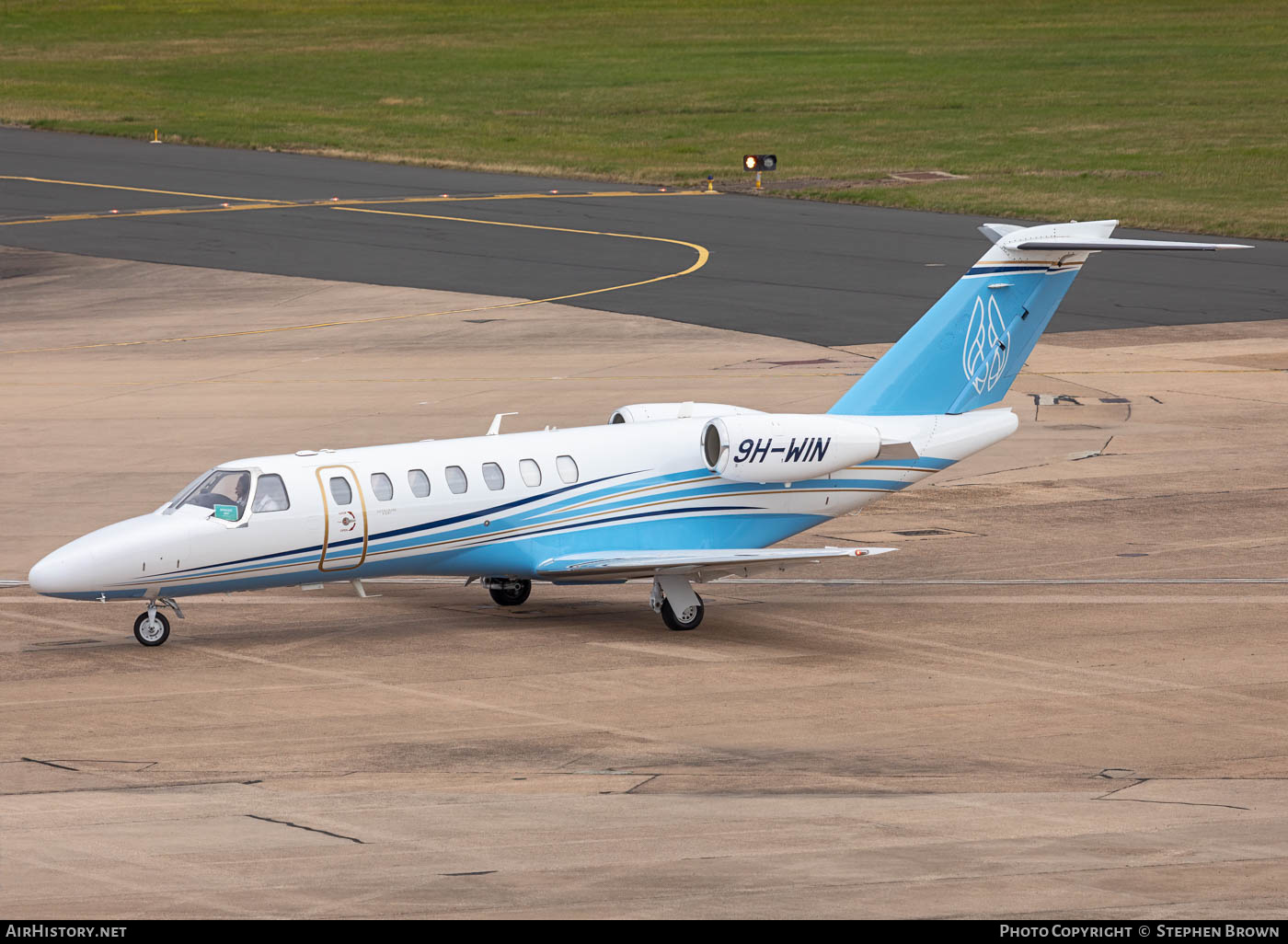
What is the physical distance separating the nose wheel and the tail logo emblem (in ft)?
39.7

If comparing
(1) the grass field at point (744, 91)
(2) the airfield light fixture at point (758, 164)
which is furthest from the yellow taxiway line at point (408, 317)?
(2) the airfield light fixture at point (758, 164)

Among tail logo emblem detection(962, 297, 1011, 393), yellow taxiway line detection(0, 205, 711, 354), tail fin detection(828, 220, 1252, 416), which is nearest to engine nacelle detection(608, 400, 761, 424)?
tail fin detection(828, 220, 1252, 416)

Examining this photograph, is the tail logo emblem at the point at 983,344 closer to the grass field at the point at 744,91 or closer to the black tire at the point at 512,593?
the black tire at the point at 512,593

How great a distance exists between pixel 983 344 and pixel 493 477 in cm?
784

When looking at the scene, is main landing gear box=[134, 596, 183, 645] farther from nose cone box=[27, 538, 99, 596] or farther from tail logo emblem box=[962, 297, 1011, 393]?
tail logo emblem box=[962, 297, 1011, 393]

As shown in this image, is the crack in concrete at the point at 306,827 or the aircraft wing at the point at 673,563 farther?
the aircraft wing at the point at 673,563

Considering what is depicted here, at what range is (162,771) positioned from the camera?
789 inches

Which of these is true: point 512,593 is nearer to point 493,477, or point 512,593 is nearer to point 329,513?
point 493,477

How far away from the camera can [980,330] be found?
95.0 ft

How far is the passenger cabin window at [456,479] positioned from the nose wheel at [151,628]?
4149 mm

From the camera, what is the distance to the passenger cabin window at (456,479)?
26.1m

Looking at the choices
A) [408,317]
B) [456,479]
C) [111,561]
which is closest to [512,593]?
[456,479]

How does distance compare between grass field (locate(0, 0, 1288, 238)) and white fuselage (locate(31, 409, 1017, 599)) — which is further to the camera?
grass field (locate(0, 0, 1288, 238))

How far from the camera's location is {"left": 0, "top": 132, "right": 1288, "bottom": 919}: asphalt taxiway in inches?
635
